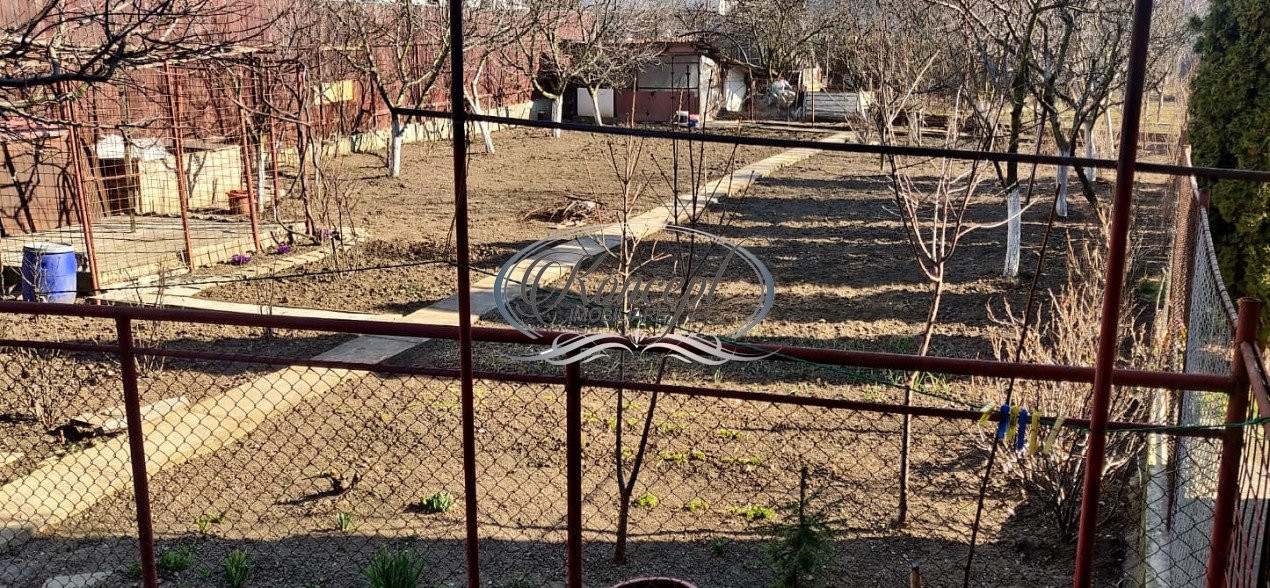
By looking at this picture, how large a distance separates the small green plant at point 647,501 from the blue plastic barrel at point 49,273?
5.85 metres

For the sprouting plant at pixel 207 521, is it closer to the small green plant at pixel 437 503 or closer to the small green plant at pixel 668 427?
the small green plant at pixel 437 503

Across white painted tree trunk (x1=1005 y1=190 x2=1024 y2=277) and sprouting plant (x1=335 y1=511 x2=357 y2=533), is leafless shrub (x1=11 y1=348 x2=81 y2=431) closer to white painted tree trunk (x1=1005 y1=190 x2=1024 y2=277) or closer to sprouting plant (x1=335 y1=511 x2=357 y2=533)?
sprouting plant (x1=335 y1=511 x2=357 y2=533)

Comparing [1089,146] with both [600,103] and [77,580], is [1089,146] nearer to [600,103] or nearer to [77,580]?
[77,580]

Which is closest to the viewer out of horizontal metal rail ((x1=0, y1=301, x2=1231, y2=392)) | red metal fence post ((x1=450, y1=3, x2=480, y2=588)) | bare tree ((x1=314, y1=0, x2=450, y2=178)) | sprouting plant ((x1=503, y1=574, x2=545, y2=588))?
red metal fence post ((x1=450, y1=3, x2=480, y2=588))

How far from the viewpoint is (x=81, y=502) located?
17.6ft

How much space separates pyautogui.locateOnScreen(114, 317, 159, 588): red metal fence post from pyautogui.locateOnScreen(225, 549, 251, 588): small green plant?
0.49 meters

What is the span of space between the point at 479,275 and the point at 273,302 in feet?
6.85

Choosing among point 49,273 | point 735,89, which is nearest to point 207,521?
point 49,273

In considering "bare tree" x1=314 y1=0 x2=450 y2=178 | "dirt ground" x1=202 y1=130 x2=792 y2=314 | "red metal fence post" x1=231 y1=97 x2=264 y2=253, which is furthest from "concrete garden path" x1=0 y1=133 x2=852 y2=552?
"bare tree" x1=314 y1=0 x2=450 y2=178

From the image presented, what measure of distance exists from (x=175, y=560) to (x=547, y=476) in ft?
6.28

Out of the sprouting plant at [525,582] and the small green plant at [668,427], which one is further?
the small green plant at [668,427]

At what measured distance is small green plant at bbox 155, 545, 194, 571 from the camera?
15.1 feet

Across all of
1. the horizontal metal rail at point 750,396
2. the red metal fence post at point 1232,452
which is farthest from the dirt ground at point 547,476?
the red metal fence post at point 1232,452

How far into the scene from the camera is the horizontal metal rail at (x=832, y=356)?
9.80ft
